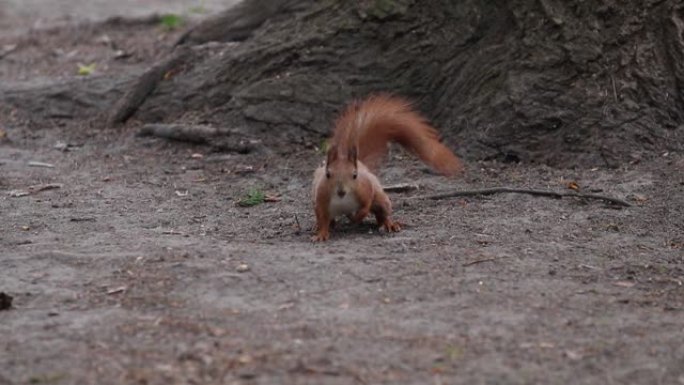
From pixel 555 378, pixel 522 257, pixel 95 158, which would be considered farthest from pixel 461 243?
pixel 95 158

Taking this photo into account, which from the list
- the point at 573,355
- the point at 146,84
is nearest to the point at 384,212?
the point at 573,355

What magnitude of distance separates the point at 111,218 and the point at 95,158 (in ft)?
6.52

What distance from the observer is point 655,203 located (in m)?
7.48

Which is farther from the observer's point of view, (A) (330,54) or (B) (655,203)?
(A) (330,54)

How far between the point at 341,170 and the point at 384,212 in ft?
1.21

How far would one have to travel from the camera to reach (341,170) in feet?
22.4

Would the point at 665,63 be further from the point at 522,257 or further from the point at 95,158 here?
the point at 95,158

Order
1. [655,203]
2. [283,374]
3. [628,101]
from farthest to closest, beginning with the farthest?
[628,101], [655,203], [283,374]

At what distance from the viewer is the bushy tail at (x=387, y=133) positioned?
24.3 ft

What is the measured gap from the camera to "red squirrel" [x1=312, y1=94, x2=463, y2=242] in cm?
684

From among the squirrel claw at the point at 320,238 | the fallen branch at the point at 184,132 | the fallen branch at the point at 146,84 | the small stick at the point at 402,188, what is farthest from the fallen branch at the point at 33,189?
the squirrel claw at the point at 320,238

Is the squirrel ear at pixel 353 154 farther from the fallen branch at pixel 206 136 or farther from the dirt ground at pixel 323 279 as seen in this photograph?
the fallen branch at pixel 206 136

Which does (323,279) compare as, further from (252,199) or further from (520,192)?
(520,192)

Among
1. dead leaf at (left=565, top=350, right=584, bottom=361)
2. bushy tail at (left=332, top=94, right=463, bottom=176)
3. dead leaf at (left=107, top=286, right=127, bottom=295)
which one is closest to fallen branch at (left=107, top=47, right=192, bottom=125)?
bushy tail at (left=332, top=94, right=463, bottom=176)
